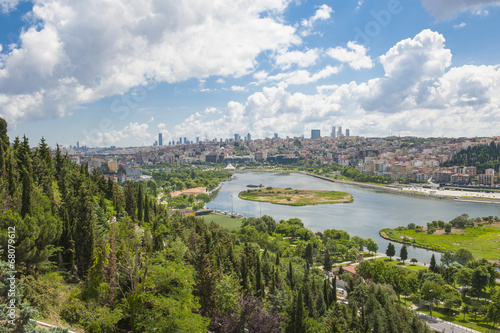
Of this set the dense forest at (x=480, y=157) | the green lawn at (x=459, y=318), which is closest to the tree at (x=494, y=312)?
the green lawn at (x=459, y=318)

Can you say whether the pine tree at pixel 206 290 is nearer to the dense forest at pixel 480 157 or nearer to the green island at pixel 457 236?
the green island at pixel 457 236

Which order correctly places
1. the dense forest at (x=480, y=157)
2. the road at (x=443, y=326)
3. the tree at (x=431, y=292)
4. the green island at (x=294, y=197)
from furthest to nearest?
the dense forest at (x=480, y=157) → the green island at (x=294, y=197) → the tree at (x=431, y=292) → the road at (x=443, y=326)

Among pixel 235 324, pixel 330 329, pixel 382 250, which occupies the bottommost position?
pixel 382 250

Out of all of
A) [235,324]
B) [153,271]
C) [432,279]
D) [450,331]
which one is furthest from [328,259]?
[153,271]

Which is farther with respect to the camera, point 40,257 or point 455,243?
point 455,243

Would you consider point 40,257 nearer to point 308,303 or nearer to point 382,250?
point 308,303

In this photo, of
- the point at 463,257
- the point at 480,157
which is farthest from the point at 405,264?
the point at 480,157

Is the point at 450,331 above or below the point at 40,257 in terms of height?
below
